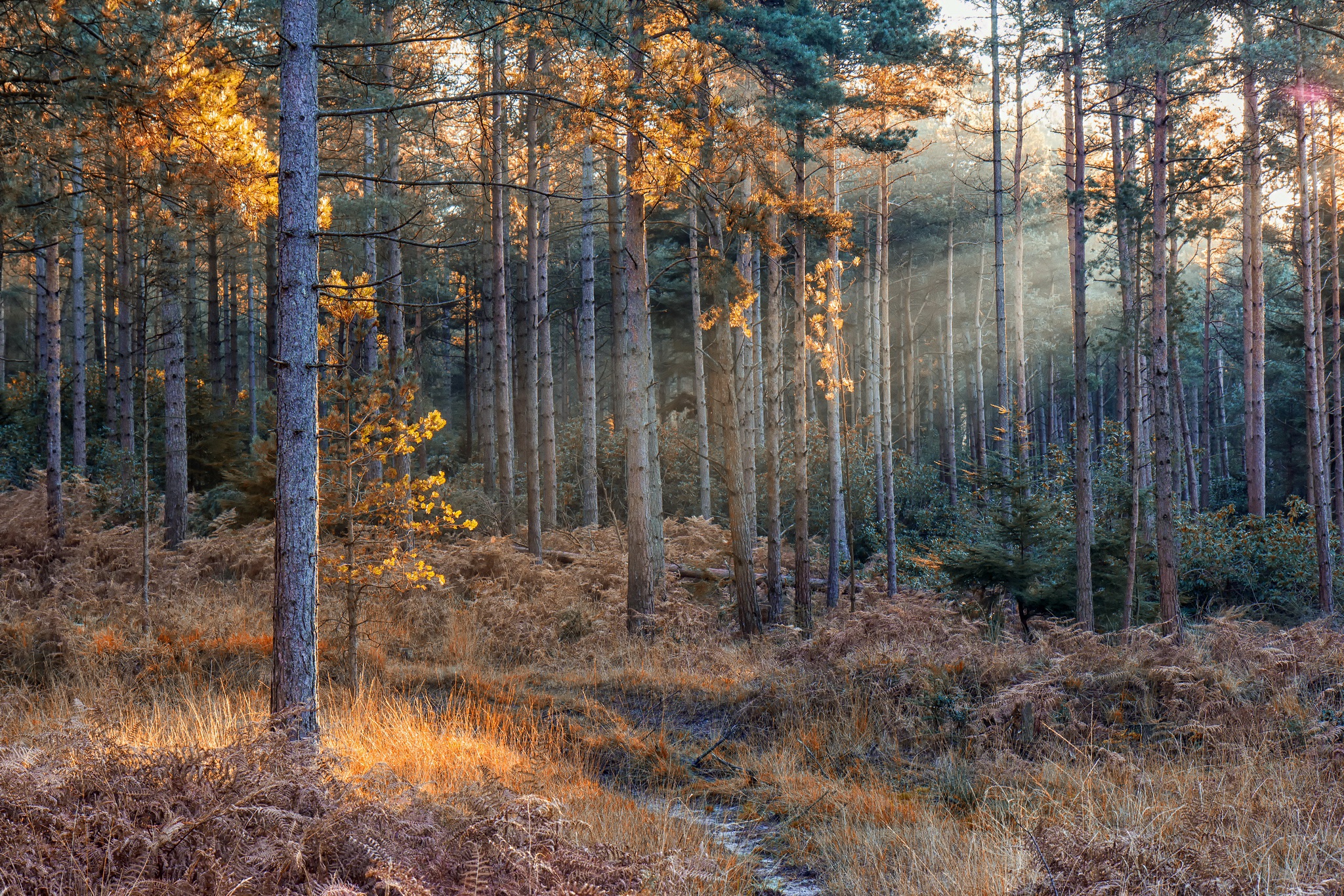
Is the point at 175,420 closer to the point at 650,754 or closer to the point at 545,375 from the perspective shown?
the point at 545,375

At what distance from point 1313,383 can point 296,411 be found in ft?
53.0

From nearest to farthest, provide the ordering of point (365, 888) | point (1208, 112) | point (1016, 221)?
point (365, 888), point (1208, 112), point (1016, 221)

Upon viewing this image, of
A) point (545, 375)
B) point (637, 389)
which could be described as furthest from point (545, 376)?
point (637, 389)

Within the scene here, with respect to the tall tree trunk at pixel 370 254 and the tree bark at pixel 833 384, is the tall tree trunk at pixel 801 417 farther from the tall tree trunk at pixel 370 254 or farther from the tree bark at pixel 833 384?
the tall tree trunk at pixel 370 254

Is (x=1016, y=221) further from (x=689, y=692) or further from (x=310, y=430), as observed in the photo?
(x=310, y=430)

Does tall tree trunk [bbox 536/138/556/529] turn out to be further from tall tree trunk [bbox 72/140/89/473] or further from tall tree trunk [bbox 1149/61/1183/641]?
tall tree trunk [bbox 1149/61/1183/641]

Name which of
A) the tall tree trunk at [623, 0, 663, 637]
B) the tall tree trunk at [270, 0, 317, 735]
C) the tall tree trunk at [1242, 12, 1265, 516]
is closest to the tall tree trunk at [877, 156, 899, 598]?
the tall tree trunk at [623, 0, 663, 637]

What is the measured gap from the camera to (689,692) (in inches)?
319

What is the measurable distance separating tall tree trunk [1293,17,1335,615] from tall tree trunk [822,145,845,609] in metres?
6.20

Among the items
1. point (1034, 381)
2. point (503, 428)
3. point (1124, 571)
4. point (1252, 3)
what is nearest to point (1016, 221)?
point (1252, 3)

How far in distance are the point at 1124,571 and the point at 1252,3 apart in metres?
6.95

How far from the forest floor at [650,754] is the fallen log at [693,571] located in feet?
4.93

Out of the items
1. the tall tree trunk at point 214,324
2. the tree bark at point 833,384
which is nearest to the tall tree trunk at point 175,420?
the tall tree trunk at point 214,324

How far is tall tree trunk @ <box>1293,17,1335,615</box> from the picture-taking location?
12.2 metres
